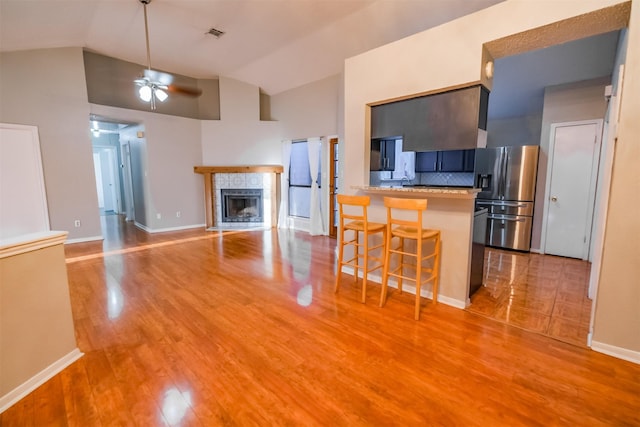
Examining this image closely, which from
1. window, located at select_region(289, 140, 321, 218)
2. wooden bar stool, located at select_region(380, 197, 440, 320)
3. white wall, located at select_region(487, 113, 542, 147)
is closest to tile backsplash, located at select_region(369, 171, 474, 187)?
wooden bar stool, located at select_region(380, 197, 440, 320)

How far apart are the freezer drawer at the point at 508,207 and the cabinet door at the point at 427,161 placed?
1184 mm

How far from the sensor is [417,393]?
1.64m

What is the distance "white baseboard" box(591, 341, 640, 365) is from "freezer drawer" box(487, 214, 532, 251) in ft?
9.90

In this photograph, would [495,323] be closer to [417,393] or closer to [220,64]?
[417,393]

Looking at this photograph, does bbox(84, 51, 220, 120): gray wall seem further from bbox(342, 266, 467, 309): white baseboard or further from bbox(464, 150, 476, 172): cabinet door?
bbox(464, 150, 476, 172): cabinet door

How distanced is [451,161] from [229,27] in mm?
4019

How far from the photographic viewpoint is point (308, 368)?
1857mm

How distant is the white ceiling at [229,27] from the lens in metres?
3.52

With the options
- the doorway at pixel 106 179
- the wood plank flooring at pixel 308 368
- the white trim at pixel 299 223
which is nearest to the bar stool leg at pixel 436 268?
the wood plank flooring at pixel 308 368

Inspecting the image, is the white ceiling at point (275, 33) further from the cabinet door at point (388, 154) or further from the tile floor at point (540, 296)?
the tile floor at point (540, 296)

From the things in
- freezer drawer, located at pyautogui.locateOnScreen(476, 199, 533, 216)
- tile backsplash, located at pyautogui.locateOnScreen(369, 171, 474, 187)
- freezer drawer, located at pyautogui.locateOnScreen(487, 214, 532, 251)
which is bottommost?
freezer drawer, located at pyautogui.locateOnScreen(487, 214, 532, 251)

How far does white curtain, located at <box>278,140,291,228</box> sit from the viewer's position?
6637 millimetres

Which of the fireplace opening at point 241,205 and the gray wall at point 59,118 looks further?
the fireplace opening at point 241,205

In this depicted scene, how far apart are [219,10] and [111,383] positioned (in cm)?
432
